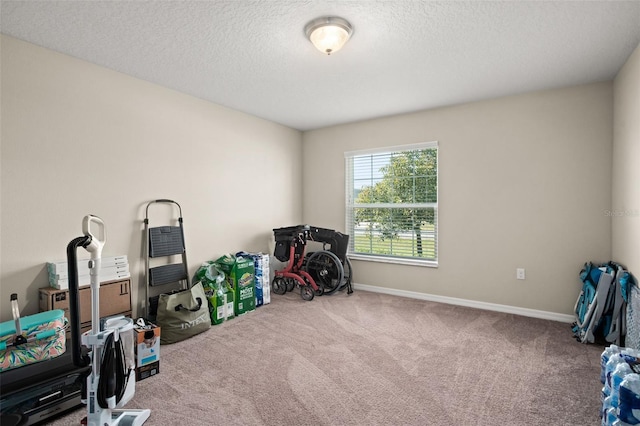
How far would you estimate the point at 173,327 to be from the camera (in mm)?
2982

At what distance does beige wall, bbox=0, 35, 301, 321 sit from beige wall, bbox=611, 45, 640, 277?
13.1 feet

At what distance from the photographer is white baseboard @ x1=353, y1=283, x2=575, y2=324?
11.5ft

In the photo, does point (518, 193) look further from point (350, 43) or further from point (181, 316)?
point (181, 316)

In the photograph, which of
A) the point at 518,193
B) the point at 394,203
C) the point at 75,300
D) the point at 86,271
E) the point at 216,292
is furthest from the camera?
the point at 394,203

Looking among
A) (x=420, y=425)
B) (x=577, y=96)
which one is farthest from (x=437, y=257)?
(x=420, y=425)

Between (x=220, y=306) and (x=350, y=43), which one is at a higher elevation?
(x=350, y=43)

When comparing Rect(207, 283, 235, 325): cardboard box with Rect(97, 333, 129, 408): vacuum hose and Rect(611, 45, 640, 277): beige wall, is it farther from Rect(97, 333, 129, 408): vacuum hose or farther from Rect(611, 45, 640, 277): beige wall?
Rect(611, 45, 640, 277): beige wall

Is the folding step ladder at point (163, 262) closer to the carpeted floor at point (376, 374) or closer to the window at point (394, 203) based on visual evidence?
the carpeted floor at point (376, 374)

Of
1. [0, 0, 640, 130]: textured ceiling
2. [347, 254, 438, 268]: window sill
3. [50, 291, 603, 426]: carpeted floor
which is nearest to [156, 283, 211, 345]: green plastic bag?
[50, 291, 603, 426]: carpeted floor

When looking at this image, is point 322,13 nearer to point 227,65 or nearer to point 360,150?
point 227,65

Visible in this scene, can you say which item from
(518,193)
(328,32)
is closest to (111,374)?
(328,32)

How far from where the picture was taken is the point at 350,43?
2537 mm

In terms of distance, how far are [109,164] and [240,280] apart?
1.80 meters

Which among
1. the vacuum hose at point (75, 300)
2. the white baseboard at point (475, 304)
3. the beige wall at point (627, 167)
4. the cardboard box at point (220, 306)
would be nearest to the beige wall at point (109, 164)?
the cardboard box at point (220, 306)
